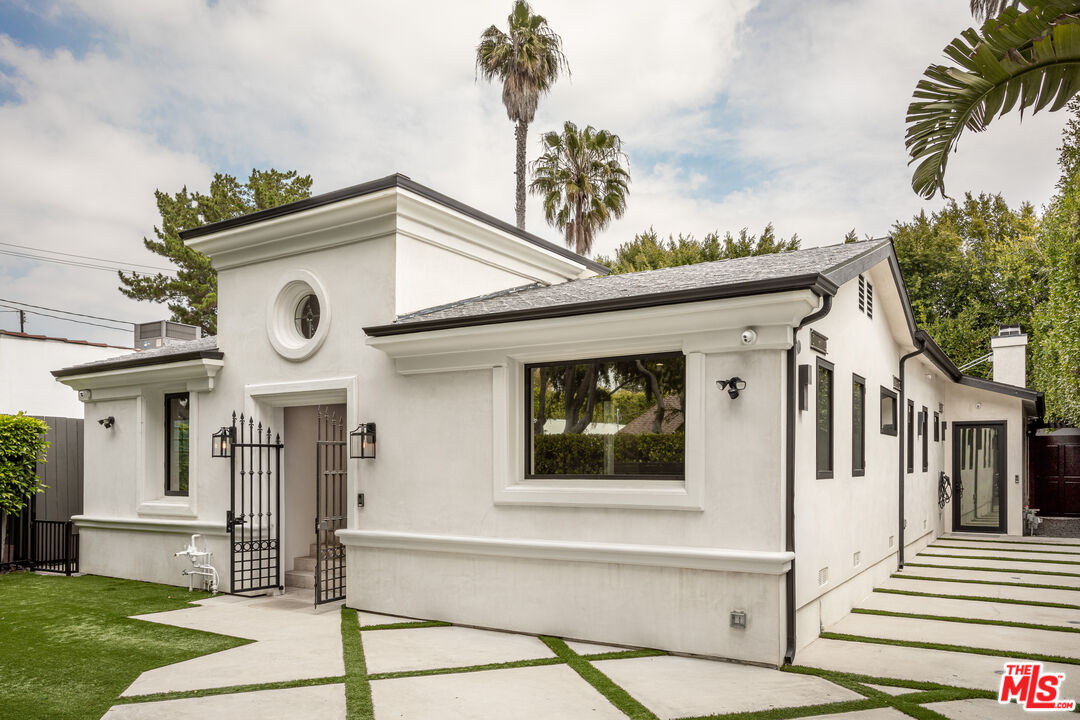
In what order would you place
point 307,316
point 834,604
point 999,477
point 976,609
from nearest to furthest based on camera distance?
1. point 834,604
2. point 976,609
3. point 307,316
4. point 999,477

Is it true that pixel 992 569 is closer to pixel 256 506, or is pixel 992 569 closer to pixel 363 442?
pixel 363 442

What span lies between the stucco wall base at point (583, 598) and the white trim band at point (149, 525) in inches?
97.6

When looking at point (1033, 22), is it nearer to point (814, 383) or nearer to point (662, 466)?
point (814, 383)

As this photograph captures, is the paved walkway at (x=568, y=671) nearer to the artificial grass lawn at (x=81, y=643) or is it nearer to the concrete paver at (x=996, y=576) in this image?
the artificial grass lawn at (x=81, y=643)

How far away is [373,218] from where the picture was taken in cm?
854

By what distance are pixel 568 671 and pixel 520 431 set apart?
243 centimetres

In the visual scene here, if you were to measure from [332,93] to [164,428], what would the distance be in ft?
43.4

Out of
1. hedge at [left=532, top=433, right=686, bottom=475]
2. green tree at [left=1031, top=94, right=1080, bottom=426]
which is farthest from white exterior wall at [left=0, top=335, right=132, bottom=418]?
green tree at [left=1031, top=94, right=1080, bottom=426]

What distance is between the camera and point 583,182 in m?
23.8

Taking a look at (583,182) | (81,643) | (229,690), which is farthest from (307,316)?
(583,182)

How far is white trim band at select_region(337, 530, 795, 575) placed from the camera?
6.00 metres

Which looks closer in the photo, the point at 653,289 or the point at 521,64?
the point at 653,289

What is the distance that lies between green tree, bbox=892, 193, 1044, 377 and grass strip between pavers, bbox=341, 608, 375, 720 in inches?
980

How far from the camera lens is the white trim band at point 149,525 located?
9820 millimetres
